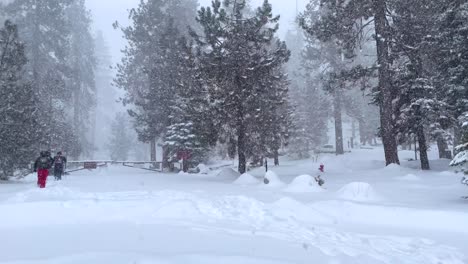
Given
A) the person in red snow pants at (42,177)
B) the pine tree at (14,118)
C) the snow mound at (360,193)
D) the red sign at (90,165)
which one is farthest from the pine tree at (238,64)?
the red sign at (90,165)

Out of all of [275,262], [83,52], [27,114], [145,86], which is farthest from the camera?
[83,52]

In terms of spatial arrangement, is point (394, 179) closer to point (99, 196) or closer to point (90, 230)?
point (99, 196)

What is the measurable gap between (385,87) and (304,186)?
28.3ft

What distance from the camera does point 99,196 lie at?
1200 centimetres

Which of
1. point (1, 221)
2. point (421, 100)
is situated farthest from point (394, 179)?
point (1, 221)

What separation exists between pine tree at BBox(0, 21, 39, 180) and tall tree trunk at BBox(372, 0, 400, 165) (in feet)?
58.5

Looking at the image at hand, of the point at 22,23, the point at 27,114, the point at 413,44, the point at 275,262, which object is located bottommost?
the point at 275,262

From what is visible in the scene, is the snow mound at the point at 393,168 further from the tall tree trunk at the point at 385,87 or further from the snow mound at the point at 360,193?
the snow mound at the point at 360,193

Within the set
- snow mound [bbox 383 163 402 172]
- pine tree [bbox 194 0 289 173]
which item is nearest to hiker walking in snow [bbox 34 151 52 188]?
pine tree [bbox 194 0 289 173]

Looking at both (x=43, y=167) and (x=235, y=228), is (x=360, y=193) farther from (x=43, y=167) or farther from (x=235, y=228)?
(x=43, y=167)

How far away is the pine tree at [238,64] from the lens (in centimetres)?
1855

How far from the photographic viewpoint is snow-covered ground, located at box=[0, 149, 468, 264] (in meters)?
6.15

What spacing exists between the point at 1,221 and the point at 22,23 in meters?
30.9

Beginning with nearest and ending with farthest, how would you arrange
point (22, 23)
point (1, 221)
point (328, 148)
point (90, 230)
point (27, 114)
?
point (90, 230) < point (1, 221) < point (27, 114) < point (22, 23) < point (328, 148)
